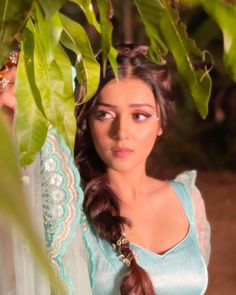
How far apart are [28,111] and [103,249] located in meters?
0.78

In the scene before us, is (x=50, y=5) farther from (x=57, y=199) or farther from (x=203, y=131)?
(x=203, y=131)

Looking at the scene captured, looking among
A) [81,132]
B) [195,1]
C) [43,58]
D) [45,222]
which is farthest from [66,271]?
[195,1]

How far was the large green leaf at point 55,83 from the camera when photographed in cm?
54

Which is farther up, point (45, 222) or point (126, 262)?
point (45, 222)

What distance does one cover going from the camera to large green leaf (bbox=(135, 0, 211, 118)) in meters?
0.48

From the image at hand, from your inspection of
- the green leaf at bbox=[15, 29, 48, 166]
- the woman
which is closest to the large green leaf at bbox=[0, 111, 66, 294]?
the green leaf at bbox=[15, 29, 48, 166]

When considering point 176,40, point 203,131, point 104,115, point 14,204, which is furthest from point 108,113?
point 203,131

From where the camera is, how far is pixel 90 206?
133cm

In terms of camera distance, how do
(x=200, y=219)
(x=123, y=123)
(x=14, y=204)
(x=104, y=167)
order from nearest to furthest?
(x=14, y=204)
(x=123, y=123)
(x=104, y=167)
(x=200, y=219)

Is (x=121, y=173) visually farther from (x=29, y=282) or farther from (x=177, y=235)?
(x=29, y=282)

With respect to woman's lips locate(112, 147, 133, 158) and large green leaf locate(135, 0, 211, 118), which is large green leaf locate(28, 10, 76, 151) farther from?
woman's lips locate(112, 147, 133, 158)

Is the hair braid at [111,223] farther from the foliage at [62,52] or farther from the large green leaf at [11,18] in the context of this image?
the large green leaf at [11,18]

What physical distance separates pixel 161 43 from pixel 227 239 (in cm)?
340

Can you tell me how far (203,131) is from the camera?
512 cm
